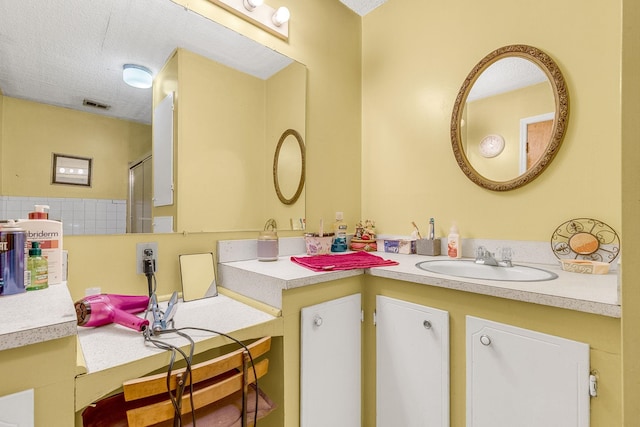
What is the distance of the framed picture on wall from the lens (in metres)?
1.08

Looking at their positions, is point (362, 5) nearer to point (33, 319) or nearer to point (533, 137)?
point (533, 137)

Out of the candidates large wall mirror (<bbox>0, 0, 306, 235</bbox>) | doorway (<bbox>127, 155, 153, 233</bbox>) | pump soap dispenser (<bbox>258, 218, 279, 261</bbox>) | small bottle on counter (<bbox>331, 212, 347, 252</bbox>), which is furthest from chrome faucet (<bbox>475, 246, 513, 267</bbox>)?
doorway (<bbox>127, 155, 153, 233</bbox>)

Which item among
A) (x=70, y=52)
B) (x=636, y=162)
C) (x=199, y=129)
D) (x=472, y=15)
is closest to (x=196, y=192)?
(x=199, y=129)

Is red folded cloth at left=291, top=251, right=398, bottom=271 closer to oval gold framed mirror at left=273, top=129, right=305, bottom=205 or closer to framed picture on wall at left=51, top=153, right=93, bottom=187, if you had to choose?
oval gold framed mirror at left=273, top=129, right=305, bottom=205

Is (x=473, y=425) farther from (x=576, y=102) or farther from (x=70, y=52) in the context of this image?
(x=70, y=52)

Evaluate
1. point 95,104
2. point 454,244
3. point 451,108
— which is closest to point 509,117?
point 451,108

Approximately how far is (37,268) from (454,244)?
1700 millimetres

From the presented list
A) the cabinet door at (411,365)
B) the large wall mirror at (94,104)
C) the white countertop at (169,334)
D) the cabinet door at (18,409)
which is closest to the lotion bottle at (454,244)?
the cabinet door at (411,365)

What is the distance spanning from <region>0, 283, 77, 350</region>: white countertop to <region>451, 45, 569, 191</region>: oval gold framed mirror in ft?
5.59

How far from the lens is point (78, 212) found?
1114mm

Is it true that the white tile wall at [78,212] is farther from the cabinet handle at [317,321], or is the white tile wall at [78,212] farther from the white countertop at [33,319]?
the cabinet handle at [317,321]

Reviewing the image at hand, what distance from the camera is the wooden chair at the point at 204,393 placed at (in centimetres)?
71

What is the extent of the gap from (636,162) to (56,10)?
174 centimetres

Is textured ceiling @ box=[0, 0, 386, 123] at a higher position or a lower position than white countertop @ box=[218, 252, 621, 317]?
higher
